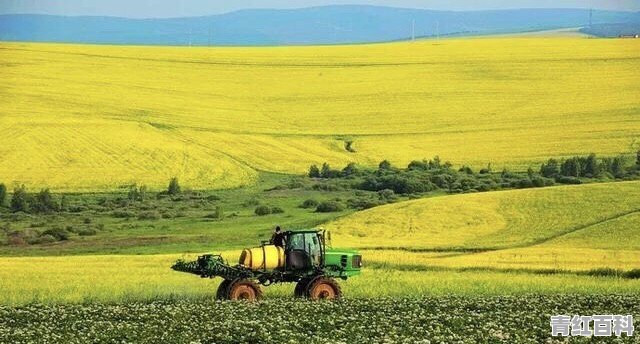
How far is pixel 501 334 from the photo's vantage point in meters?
20.4

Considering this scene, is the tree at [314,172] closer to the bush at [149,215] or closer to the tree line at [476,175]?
the tree line at [476,175]

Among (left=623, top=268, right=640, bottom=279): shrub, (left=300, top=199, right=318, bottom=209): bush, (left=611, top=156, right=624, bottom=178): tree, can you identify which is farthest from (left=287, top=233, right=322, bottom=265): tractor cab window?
(left=611, top=156, right=624, bottom=178): tree

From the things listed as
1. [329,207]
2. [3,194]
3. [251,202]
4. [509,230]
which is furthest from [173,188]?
[509,230]

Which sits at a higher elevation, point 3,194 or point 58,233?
point 3,194

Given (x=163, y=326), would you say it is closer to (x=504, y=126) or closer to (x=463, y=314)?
(x=463, y=314)

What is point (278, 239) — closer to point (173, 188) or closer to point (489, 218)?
point (489, 218)

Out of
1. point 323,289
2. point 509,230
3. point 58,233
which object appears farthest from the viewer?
point 58,233

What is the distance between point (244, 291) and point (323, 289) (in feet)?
5.52

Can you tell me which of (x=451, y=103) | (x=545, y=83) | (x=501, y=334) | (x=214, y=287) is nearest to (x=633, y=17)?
(x=545, y=83)

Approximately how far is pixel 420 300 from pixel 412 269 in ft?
35.3

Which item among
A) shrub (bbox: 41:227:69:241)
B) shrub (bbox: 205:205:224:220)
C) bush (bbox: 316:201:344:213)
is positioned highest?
bush (bbox: 316:201:344:213)

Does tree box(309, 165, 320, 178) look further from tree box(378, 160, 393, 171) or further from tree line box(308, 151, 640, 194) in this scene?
tree box(378, 160, 393, 171)

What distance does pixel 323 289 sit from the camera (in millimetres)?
26359

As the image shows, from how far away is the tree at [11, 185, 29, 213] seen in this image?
59.7 metres
